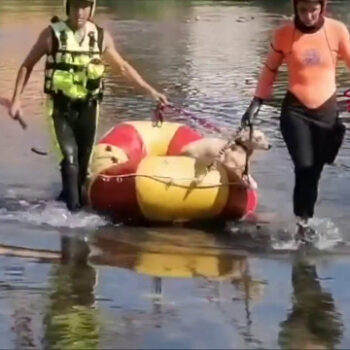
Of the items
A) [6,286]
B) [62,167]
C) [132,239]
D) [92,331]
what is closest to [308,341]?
[92,331]

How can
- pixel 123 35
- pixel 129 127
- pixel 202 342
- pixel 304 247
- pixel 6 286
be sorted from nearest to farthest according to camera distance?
pixel 202 342 → pixel 6 286 → pixel 304 247 → pixel 129 127 → pixel 123 35

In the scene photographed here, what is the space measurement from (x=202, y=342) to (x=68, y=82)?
3.26 meters

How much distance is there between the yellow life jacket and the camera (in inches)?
323

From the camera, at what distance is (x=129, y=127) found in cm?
917

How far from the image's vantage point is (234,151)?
8.50 meters

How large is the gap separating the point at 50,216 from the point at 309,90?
84.7 inches

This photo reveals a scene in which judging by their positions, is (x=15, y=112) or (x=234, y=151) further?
(x=234, y=151)

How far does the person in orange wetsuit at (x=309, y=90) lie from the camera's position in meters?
7.61

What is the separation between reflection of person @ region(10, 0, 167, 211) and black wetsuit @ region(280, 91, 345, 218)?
120 cm

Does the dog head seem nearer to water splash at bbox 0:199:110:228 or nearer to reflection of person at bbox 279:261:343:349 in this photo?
water splash at bbox 0:199:110:228

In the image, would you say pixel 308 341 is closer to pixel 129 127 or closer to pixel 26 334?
pixel 26 334

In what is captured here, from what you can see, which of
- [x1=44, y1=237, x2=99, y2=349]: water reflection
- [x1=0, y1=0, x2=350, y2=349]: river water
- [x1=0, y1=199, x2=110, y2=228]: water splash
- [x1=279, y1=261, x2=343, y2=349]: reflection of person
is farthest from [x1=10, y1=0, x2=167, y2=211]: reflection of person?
[x1=279, y1=261, x2=343, y2=349]: reflection of person

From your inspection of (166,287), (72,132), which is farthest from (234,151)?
(166,287)

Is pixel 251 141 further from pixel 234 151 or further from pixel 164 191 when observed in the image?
pixel 164 191
